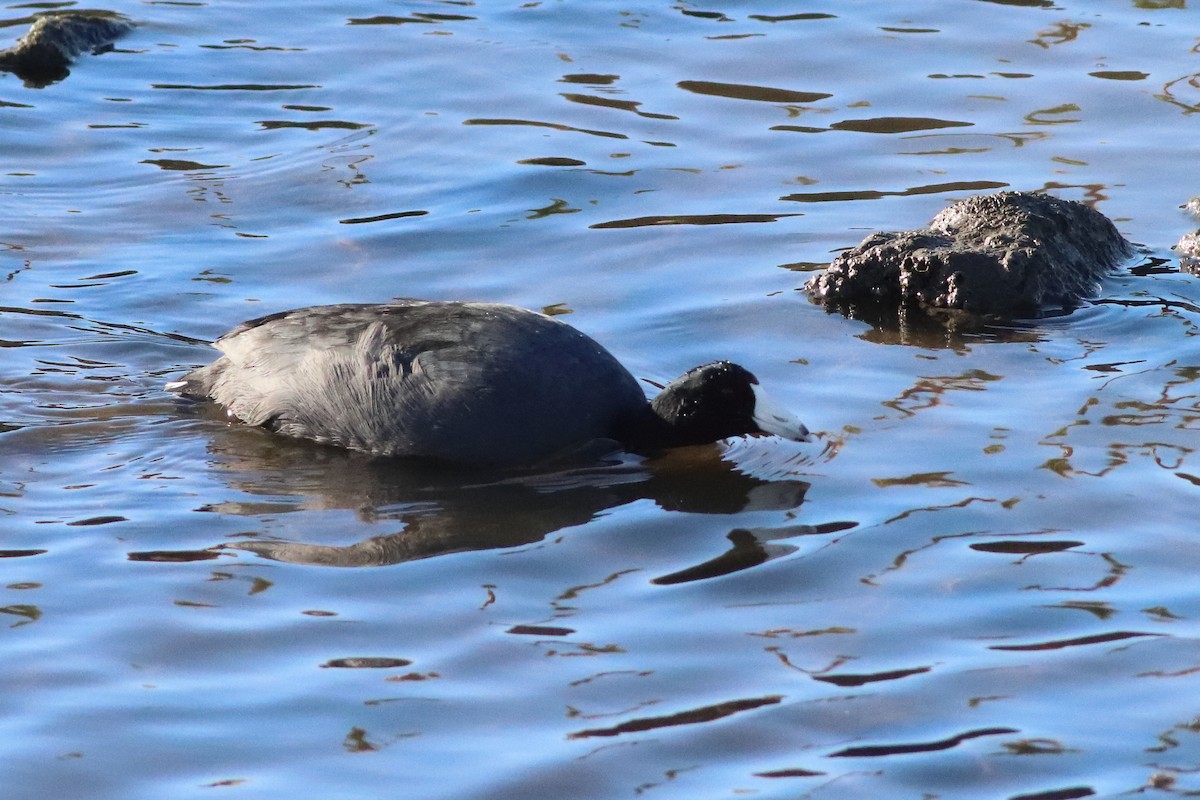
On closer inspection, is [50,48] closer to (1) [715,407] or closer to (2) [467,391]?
(2) [467,391]

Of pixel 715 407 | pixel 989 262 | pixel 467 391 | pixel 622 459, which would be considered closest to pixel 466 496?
pixel 467 391

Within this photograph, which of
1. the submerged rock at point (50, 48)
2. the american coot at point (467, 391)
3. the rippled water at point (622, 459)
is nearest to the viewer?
the rippled water at point (622, 459)

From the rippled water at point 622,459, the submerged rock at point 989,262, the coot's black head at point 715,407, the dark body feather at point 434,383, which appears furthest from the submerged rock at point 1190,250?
the dark body feather at point 434,383

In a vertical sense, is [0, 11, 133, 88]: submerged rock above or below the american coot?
above

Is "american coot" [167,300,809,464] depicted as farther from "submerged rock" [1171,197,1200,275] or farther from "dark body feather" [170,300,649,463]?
"submerged rock" [1171,197,1200,275]

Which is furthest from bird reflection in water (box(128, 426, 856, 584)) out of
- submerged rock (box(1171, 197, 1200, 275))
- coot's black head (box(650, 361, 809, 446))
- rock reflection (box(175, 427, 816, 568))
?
submerged rock (box(1171, 197, 1200, 275))

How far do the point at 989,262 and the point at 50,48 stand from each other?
238 inches

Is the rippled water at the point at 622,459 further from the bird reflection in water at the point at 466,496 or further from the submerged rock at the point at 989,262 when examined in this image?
the submerged rock at the point at 989,262

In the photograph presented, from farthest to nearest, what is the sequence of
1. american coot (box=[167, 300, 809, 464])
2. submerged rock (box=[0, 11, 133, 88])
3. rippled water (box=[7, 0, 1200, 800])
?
submerged rock (box=[0, 11, 133, 88])
american coot (box=[167, 300, 809, 464])
rippled water (box=[7, 0, 1200, 800])

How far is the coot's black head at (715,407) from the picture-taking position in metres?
6.03

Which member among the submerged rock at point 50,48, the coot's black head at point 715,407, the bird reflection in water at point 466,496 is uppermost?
the submerged rock at point 50,48

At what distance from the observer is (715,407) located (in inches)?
240

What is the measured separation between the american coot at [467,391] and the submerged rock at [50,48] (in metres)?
4.83

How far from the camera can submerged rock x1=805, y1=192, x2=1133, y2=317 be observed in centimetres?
712
